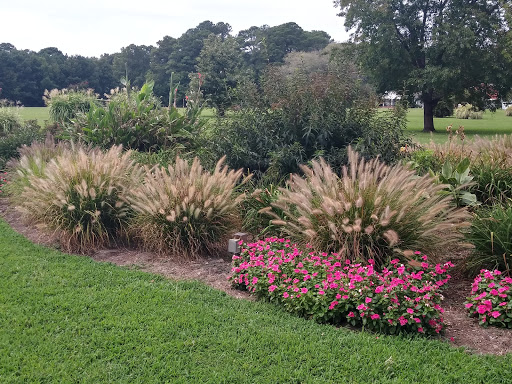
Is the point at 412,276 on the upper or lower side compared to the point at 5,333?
upper

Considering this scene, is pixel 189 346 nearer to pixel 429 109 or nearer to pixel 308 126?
pixel 308 126

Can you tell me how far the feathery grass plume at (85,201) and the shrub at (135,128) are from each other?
307cm

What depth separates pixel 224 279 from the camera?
5.08 meters

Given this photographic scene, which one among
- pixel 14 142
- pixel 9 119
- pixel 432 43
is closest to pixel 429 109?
pixel 432 43

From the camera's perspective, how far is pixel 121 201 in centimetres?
630

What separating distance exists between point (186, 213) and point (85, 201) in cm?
138

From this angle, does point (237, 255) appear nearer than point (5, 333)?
No

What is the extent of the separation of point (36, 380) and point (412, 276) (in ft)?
9.61

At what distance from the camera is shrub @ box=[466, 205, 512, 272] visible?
4.61 meters

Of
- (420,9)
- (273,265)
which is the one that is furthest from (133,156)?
(420,9)

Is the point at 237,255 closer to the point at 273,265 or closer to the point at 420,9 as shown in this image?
the point at 273,265

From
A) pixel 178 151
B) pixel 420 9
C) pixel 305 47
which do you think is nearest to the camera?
pixel 178 151

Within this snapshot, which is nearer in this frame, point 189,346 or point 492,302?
point 189,346

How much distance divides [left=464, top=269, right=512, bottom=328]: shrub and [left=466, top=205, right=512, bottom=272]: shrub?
42 cm
